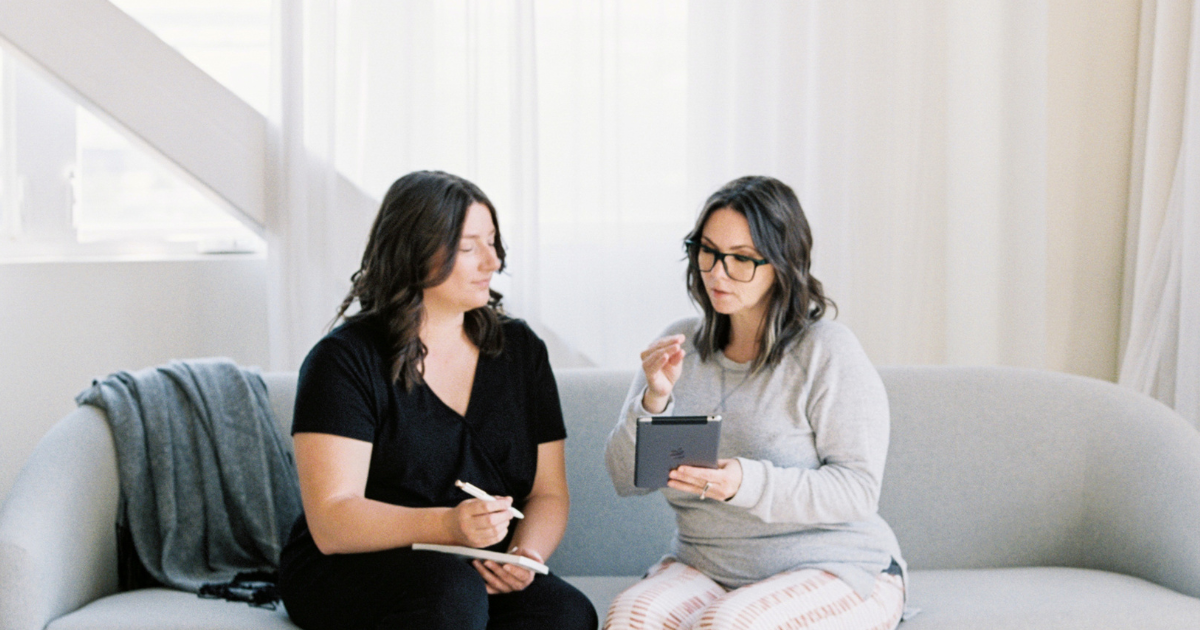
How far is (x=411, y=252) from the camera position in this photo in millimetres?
2035

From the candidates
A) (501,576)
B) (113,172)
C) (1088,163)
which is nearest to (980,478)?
(501,576)

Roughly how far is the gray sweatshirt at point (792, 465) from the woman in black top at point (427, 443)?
0.22m

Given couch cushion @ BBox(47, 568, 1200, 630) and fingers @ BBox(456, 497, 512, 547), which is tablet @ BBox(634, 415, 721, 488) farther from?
couch cushion @ BBox(47, 568, 1200, 630)

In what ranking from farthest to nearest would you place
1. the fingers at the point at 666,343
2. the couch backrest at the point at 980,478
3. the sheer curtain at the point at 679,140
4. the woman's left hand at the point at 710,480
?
the sheer curtain at the point at 679,140, the couch backrest at the point at 980,478, the fingers at the point at 666,343, the woman's left hand at the point at 710,480

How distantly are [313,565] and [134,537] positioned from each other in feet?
1.87

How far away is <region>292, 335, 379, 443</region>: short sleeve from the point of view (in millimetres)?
1928

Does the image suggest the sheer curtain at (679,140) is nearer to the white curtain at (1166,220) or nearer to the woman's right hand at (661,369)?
the white curtain at (1166,220)

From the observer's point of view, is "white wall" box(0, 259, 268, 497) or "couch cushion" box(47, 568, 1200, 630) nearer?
"couch cushion" box(47, 568, 1200, 630)

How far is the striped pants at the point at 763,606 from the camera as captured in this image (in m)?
1.79

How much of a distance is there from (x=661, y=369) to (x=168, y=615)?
3.40ft

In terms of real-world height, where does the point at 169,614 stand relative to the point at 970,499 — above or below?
below

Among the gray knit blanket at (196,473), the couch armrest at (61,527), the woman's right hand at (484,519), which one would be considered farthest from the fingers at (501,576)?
the couch armrest at (61,527)

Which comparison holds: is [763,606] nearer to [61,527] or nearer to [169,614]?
[169,614]

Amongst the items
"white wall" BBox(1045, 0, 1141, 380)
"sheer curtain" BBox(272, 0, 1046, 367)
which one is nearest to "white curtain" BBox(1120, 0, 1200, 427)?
"white wall" BBox(1045, 0, 1141, 380)
